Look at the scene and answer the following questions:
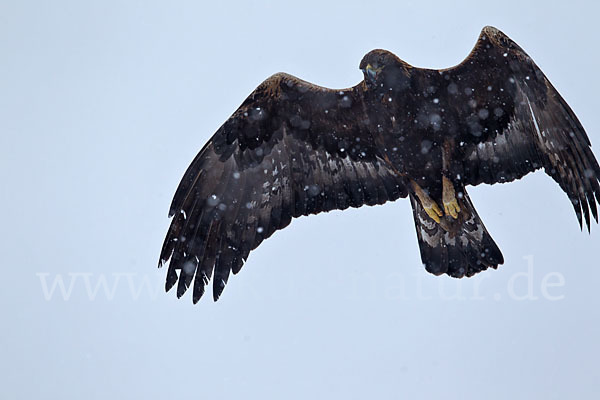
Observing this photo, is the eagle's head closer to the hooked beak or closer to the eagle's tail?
the hooked beak

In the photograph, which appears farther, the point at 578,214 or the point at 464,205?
the point at 464,205

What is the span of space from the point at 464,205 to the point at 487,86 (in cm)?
100

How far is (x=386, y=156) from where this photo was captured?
659 cm

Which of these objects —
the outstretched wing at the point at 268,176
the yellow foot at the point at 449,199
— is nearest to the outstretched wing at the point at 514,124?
the yellow foot at the point at 449,199

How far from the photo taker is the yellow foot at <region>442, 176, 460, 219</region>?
6.59 meters

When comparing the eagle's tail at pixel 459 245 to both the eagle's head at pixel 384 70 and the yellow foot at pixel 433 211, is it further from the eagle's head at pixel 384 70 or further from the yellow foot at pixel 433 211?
the eagle's head at pixel 384 70

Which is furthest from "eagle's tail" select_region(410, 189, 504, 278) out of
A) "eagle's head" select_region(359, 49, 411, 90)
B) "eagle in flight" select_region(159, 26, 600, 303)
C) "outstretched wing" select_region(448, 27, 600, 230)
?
"eagle's head" select_region(359, 49, 411, 90)

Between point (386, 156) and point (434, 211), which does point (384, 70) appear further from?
point (434, 211)

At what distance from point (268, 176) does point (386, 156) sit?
998mm

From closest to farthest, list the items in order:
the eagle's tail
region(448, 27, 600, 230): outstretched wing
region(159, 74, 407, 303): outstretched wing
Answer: region(448, 27, 600, 230): outstretched wing
region(159, 74, 407, 303): outstretched wing
the eagle's tail

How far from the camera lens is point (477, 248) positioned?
6648mm

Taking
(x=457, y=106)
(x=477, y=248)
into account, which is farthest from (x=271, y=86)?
(x=477, y=248)

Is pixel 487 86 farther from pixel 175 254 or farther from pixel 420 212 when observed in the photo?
pixel 175 254

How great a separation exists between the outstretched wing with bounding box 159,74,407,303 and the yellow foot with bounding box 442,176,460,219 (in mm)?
402
